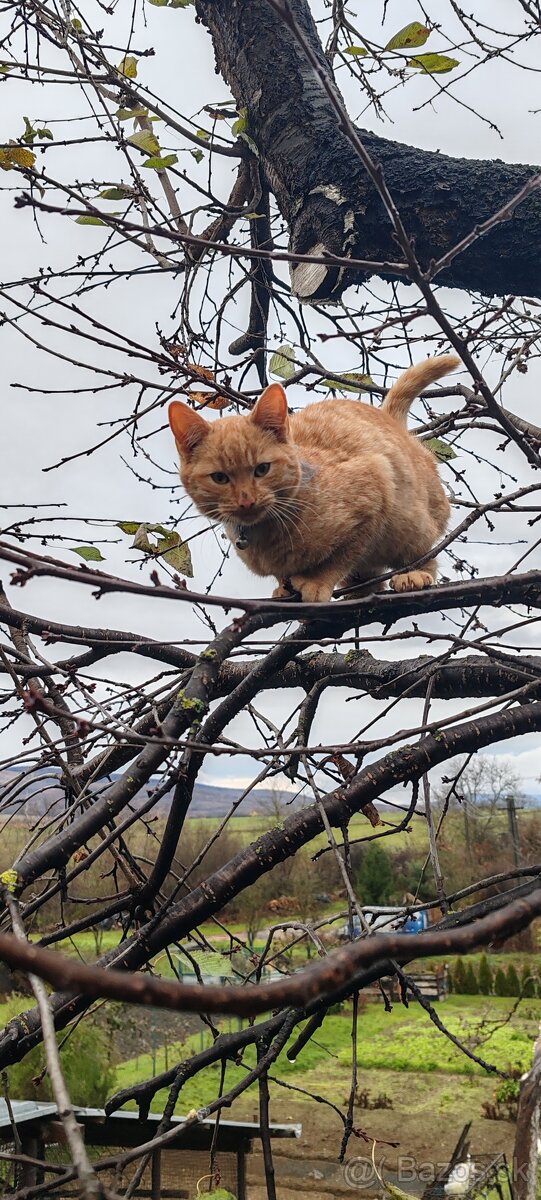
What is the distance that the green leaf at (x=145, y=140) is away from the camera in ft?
6.02

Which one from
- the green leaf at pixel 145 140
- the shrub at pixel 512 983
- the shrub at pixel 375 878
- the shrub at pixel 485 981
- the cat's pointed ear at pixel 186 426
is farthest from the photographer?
the shrub at pixel 485 981

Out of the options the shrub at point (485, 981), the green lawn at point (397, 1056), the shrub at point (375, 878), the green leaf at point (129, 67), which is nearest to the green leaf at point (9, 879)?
the green leaf at point (129, 67)

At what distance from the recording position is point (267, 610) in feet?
2.26

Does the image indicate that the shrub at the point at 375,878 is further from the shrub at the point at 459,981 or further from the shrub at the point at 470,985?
the shrub at the point at 470,985

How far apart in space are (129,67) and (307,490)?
116cm

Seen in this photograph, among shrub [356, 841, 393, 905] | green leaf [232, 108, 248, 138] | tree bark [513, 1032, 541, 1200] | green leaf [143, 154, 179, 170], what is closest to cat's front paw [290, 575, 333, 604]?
green leaf [143, 154, 179, 170]

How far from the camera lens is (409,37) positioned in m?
1.30

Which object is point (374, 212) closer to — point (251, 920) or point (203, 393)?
point (203, 393)

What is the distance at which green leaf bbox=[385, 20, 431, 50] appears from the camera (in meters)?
1.28

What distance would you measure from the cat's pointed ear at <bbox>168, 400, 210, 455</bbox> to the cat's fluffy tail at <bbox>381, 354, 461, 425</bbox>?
1.92 ft

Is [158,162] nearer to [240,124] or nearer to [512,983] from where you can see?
[240,124]

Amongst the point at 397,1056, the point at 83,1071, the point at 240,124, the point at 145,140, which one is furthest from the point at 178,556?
the point at 397,1056

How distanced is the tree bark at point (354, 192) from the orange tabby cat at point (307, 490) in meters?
0.39

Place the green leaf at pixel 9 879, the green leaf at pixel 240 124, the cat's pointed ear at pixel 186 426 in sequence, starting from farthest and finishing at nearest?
the green leaf at pixel 240 124, the cat's pointed ear at pixel 186 426, the green leaf at pixel 9 879
